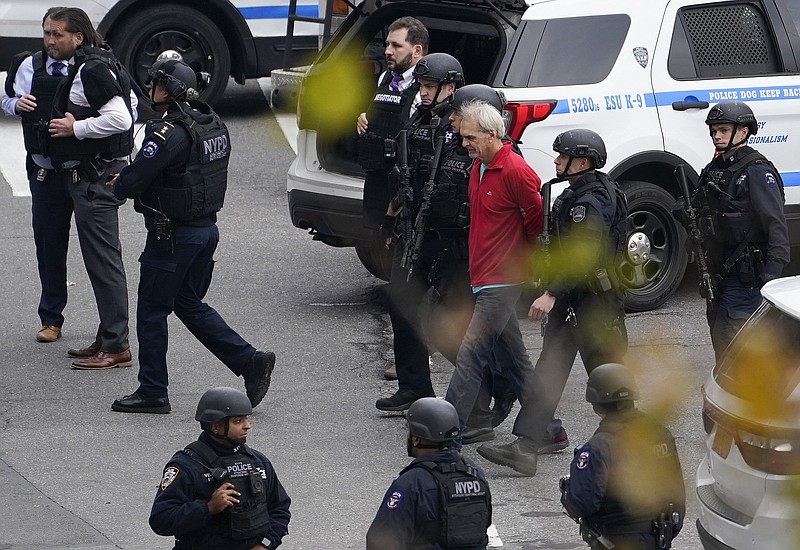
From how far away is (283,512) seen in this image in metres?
5.04

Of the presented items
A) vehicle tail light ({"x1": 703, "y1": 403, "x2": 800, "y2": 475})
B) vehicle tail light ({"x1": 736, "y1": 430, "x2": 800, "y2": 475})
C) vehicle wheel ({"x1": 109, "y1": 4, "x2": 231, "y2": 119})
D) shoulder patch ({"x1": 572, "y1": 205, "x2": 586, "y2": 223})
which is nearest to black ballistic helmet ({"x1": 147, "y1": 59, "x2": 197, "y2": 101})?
shoulder patch ({"x1": 572, "y1": 205, "x2": 586, "y2": 223})

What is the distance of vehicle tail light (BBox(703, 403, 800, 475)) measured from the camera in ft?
15.7

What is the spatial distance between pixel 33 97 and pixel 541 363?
337 cm

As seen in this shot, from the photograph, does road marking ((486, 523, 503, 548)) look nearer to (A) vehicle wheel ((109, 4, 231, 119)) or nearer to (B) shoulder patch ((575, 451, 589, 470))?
(B) shoulder patch ((575, 451, 589, 470))

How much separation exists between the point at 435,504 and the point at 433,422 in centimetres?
25

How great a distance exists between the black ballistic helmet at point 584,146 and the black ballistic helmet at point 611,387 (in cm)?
174

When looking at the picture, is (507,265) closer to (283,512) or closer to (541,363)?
(541,363)

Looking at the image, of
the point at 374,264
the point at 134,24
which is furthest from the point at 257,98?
the point at 374,264

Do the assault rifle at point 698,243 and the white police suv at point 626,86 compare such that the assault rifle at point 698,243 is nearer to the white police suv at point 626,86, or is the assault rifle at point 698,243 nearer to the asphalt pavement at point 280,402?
the asphalt pavement at point 280,402

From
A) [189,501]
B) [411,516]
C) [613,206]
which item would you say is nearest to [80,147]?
[613,206]

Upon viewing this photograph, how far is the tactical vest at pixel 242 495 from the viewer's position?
15.9 feet

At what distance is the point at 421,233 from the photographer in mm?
7410

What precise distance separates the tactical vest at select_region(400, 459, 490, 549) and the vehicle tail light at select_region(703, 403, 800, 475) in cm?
91

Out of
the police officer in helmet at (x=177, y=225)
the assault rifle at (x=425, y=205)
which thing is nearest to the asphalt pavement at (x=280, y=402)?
the police officer in helmet at (x=177, y=225)
